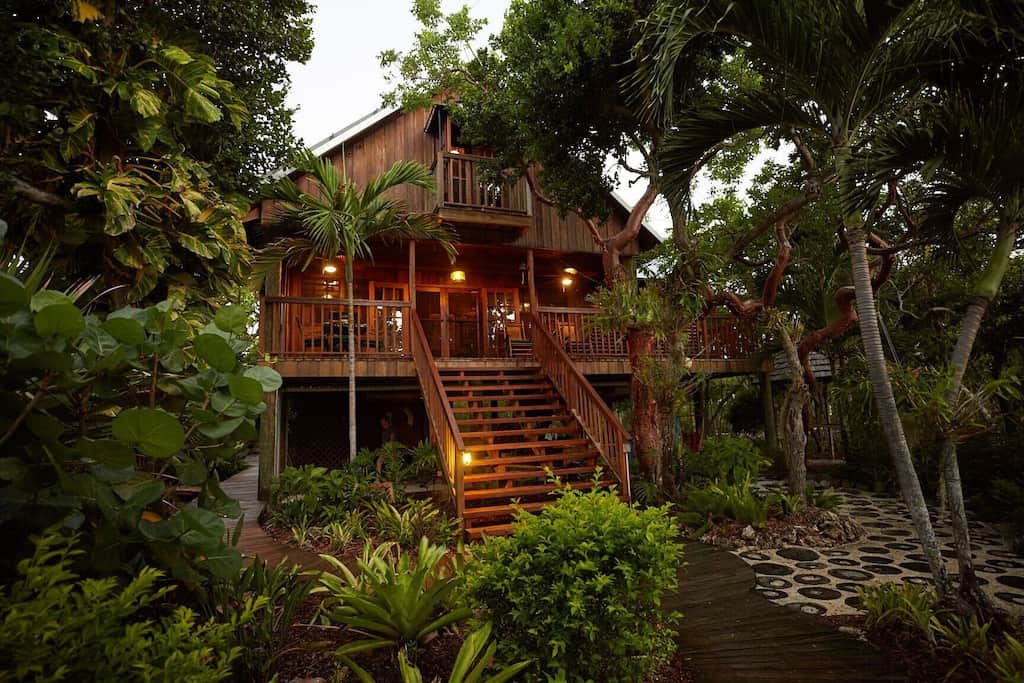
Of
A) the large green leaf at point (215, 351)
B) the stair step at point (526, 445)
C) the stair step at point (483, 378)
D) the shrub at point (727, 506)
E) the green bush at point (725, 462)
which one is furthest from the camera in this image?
the stair step at point (483, 378)

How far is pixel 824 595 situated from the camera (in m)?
4.46

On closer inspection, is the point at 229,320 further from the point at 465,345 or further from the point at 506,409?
the point at 465,345

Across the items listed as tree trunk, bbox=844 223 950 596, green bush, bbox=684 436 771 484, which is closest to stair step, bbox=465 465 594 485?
green bush, bbox=684 436 771 484

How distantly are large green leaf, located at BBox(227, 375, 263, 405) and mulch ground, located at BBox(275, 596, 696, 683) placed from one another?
1.70 metres

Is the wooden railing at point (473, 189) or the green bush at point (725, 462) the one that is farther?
the wooden railing at point (473, 189)

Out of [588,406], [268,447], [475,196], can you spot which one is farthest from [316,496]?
[475,196]

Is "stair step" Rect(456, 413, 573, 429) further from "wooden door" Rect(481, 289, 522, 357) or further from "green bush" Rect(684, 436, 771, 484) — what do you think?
"wooden door" Rect(481, 289, 522, 357)

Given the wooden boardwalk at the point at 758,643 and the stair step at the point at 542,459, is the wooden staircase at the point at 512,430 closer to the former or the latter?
the stair step at the point at 542,459

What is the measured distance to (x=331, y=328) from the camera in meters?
8.41

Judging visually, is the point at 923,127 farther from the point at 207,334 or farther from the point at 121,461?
the point at 121,461

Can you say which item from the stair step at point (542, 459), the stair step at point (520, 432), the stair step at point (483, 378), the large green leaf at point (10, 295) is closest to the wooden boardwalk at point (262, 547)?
the stair step at point (542, 459)

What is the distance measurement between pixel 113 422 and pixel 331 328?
273 inches

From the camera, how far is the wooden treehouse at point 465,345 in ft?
23.8

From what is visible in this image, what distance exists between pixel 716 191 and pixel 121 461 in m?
12.8
